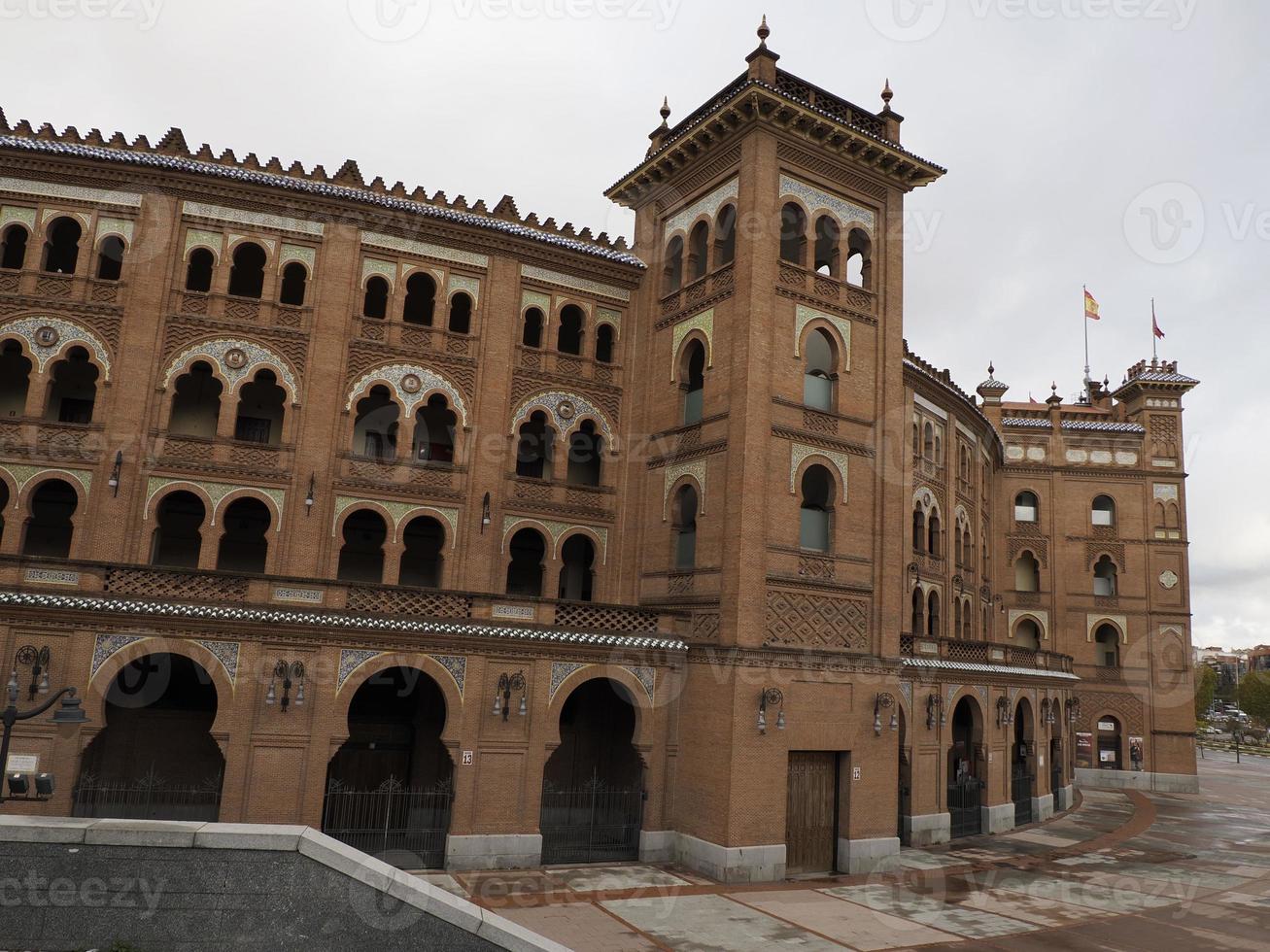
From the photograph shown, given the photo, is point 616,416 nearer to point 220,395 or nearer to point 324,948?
point 220,395

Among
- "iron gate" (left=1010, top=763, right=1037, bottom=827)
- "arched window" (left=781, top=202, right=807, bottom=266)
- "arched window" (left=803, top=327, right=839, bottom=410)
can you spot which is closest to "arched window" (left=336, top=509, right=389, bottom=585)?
"arched window" (left=803, top=327, right=839, bottom=410)

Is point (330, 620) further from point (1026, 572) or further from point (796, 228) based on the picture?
point (1026, 572)

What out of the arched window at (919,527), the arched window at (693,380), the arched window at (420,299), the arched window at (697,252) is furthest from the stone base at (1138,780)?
the arched window at (420,299)

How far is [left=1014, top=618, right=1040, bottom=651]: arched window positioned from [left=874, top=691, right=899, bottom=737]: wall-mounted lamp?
2663 cm

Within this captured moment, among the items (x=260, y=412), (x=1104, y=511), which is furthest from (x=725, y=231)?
(x=1104, y=511)

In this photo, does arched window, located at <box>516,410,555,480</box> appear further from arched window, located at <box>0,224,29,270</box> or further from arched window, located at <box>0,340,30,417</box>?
arched window, located at <box>0,224,29,270</box>

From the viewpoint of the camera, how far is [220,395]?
78.8 feet

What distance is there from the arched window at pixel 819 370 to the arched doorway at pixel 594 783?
9.40 m

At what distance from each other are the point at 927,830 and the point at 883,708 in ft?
20.5

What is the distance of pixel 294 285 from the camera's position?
25.9 meters

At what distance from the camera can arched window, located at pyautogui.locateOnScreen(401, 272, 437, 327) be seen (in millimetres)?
26250

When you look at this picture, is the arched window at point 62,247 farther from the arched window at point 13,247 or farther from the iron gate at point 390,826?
the iron gate at point 390,826

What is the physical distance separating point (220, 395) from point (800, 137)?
55.9ft

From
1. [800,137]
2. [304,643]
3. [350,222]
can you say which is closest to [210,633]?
[304,643]
